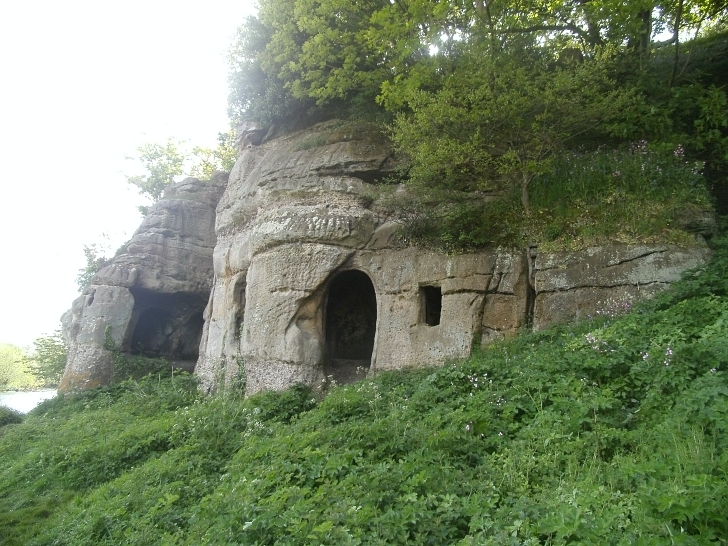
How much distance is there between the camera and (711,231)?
747cm

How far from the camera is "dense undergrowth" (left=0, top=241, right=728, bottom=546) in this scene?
11.2 ft

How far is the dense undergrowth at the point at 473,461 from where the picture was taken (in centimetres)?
341

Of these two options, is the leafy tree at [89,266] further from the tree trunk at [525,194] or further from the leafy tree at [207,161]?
the tree trunk at [525,194]

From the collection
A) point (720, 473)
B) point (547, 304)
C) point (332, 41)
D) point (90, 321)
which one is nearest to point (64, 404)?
point (90, 321)

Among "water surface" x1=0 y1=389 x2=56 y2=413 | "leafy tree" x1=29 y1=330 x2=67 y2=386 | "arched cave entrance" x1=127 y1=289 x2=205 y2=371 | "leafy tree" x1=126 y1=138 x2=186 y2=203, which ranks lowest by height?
"water surface" x1=0 y1=389 x2=56 y2=413

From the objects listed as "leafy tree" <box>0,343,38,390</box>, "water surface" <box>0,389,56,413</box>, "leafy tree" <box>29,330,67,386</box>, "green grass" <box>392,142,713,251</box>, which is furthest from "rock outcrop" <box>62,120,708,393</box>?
"leafy tree" <box>0,343,38,390</box>

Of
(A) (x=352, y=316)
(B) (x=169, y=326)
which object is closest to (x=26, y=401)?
(B) (x=169, y=326)

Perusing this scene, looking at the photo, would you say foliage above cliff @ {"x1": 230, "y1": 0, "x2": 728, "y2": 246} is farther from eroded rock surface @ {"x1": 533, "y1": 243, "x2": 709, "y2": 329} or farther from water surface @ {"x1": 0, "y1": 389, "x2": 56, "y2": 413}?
water surface @ {"x1": 0, "y1": 389, "x2": 56, "y2": 413}

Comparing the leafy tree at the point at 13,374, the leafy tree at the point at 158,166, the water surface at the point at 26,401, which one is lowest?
the leafy tree at the point at 13,374

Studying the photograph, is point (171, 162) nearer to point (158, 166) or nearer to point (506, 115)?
point (158, 166)

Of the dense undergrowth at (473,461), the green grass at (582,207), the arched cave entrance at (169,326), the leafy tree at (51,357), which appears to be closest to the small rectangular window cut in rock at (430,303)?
the green grass at (582,207)

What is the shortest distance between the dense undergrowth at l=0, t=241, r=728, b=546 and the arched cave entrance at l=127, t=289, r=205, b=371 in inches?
367

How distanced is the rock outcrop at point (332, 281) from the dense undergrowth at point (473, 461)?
0.76 meters

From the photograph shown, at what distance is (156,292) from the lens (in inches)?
675
